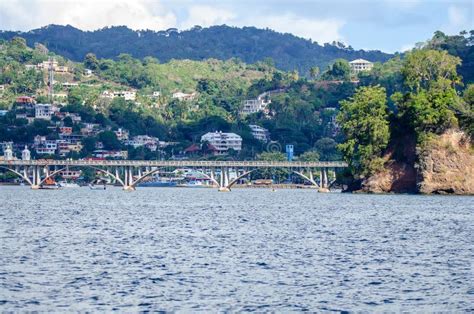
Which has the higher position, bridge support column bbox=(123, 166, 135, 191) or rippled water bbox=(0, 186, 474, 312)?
bridge support column bbox=(123, 166, 135, 191)

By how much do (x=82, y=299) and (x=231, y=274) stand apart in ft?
31.8

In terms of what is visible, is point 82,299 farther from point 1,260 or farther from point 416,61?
point 416,61

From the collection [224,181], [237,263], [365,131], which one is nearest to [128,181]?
[224,181]

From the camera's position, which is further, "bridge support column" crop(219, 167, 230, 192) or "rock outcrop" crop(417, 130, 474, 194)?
"bridge support column" crop(219, 167, 230, 192)

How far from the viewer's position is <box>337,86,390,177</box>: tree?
152m

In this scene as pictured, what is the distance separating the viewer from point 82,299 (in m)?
45.6

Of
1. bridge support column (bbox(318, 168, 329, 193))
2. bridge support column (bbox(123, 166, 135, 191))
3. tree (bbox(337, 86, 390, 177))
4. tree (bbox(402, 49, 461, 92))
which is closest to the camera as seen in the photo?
tree (bbox(337, 86, 390, 177))

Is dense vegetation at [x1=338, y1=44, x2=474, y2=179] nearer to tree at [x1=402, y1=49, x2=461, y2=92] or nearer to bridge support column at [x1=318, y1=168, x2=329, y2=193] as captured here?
tree at [x1=402, y1=49, x2=461, y2=92]

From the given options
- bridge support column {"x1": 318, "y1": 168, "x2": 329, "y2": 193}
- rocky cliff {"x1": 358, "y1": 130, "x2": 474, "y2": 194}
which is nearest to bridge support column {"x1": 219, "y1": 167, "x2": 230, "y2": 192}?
bridge support column {"x1": 318, "y1": 168, "x2": 329, "y2": 193}

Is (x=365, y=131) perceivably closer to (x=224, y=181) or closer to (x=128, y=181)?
(x=224, y=181)

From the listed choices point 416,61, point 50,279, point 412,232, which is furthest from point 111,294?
point 416,61

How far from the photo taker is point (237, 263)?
190 ft

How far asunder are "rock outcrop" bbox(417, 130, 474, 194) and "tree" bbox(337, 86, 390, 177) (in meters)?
6.37

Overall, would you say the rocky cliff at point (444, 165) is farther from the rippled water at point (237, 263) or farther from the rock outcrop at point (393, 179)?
the rippled water at point (237, 263)
